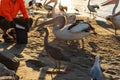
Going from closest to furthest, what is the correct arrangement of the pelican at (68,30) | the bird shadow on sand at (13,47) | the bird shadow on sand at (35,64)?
the bird shadow on sand at (35,64)
the bird shadow on sand at (13,47)
the pelican at (68,30)

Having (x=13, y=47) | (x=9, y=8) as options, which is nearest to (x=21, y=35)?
(x=13, y=47)

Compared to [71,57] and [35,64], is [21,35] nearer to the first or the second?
[71,57]

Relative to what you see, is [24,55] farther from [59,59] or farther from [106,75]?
[106,75]

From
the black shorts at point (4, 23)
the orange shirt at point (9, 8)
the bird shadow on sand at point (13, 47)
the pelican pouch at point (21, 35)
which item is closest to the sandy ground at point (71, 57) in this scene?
the bird shadow on sand at point (13, 47)

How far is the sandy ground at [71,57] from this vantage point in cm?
715

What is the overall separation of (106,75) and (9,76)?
254 cm

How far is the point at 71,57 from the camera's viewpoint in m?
8.78

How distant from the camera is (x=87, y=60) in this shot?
862 cm

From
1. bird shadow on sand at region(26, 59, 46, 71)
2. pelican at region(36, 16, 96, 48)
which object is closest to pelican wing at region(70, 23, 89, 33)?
pelican at region(36, 16, 96, 48)

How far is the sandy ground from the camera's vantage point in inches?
281

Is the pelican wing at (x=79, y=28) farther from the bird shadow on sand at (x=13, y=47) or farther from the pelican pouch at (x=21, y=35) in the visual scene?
the bird shadow on sand at (x=13, y=47)

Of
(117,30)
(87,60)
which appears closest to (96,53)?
(87,60)

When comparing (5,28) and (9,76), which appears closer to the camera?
(9,76)

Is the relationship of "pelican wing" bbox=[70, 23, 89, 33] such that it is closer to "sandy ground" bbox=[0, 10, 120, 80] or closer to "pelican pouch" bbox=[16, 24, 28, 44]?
"sandy ground" bbox=[0, 10, 120, 80]
